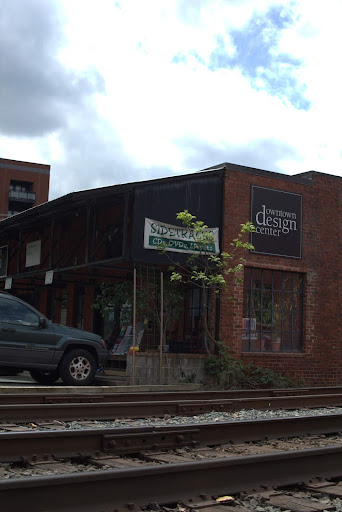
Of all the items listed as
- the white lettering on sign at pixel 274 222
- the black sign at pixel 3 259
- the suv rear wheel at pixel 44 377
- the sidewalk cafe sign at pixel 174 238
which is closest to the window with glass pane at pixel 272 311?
the white lettering on sign at pixel 274 222

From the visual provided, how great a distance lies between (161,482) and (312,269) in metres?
14.1

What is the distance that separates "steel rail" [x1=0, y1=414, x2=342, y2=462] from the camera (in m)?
5.64

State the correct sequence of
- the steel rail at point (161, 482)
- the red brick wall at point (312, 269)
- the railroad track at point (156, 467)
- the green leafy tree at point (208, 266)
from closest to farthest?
the steel rail at point (161, 482) < the railroad track at point (156, 467) < the green leafy tree at point (208, 266) < the red brick wall at point (312, 269)

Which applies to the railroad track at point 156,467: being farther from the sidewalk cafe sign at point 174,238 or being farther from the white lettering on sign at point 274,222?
the white lettering on sign at point 274,222

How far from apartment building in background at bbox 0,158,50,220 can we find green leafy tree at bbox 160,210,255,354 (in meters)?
64.3

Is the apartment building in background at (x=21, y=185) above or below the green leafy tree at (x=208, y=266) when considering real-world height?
above

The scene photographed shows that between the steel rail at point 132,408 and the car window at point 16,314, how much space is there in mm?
4050

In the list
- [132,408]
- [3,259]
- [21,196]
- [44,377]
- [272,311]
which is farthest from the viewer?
[21,196]

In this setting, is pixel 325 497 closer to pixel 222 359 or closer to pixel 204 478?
pixel 204 478

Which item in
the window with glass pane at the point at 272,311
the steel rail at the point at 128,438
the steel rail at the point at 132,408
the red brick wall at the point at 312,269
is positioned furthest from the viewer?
the window with glass pane at the point at 272,311

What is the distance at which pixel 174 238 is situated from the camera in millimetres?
15805

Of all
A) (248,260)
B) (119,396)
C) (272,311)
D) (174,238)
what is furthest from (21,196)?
(119,396)

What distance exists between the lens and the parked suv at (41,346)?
1237cm

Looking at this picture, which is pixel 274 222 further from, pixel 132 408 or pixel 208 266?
pixel 132 408
